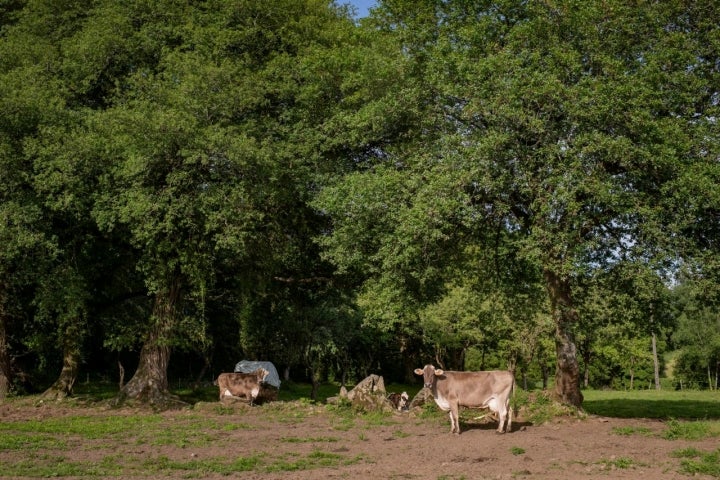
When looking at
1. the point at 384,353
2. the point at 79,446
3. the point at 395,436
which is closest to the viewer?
the point at 79,446

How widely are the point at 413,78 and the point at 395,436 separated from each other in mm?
10580

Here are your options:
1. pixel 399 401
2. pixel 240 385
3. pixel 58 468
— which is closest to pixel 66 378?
pixel 240 385

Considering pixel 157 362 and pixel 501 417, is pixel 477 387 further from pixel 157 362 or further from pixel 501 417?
pixel 157 362

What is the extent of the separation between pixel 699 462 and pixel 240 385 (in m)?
18.8

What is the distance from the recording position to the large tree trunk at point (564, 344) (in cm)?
2004

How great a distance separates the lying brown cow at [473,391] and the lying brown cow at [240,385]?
11171 millimetres

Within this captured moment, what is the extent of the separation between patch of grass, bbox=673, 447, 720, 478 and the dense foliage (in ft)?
16.2

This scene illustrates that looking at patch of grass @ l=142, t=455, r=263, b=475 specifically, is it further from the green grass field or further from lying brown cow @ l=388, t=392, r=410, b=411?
lying brown cow @ l=388, t=392, r=410, b=411

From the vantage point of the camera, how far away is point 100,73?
28344 millimetres

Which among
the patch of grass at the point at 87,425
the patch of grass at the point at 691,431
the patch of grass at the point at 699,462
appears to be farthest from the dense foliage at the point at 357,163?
the patch of grass at the point at 699,462

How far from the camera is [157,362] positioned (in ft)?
88.9

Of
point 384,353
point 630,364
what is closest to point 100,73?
point 384,353

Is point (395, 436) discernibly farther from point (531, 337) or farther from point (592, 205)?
point (531, 337)

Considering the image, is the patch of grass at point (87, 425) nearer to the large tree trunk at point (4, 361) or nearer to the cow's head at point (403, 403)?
Result: the large tree trunk at point (4, 361)
